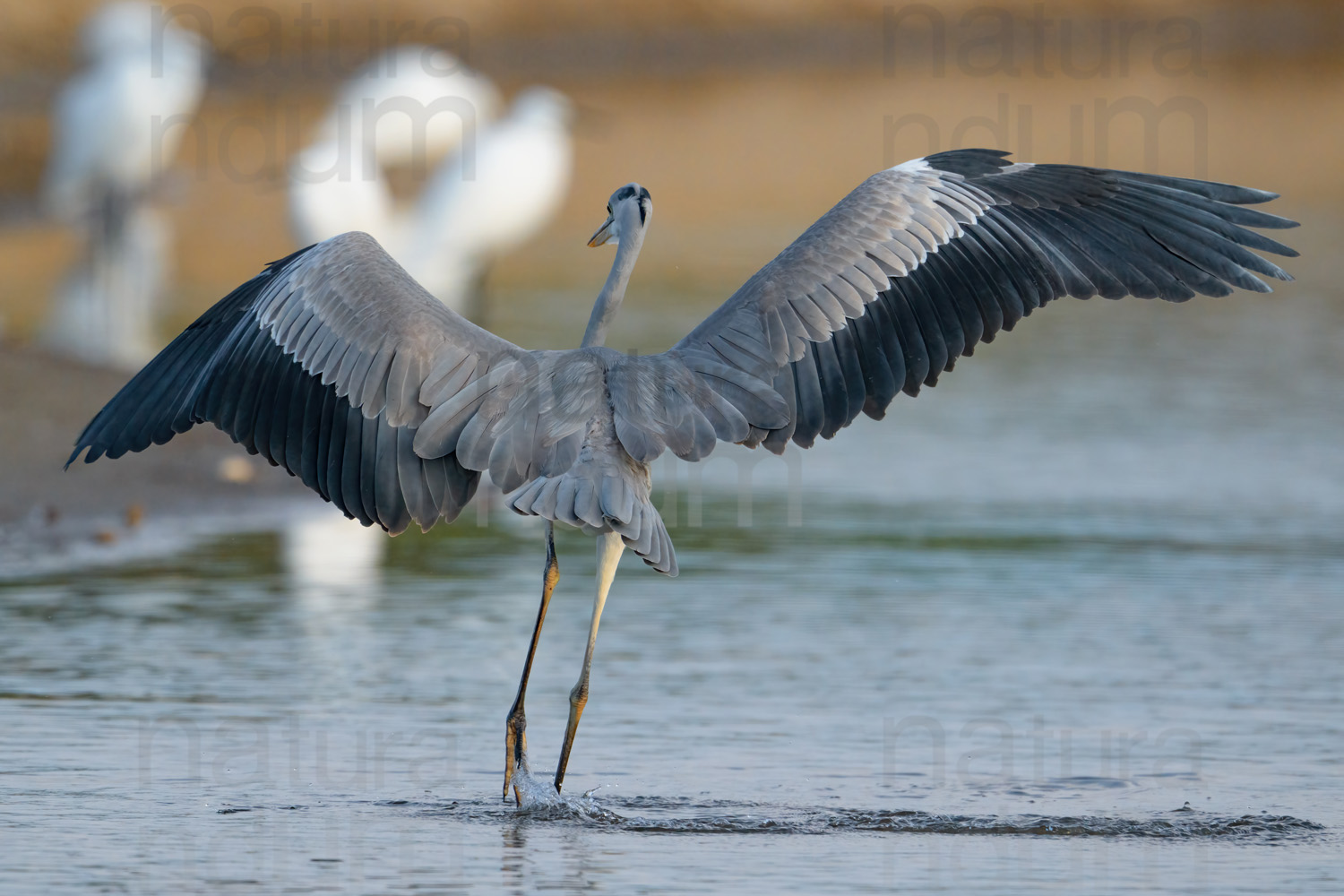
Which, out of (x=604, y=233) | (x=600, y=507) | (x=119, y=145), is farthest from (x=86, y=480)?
(x=119, y=145)

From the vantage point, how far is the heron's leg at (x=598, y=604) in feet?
A: 21.3

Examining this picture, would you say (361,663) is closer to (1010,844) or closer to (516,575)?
(516,575)

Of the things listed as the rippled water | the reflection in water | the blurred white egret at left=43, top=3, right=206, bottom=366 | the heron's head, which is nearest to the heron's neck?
the heron's head

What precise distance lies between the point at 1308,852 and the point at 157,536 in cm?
581

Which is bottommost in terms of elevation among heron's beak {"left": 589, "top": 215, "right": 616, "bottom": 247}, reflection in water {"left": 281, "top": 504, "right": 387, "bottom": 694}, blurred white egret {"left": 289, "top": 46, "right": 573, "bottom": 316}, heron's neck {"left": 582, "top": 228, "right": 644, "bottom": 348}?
reflection in water {"left": 281, "top": 504, "right": 387, "bottom": 694}

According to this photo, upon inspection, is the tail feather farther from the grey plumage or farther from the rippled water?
the rippled water

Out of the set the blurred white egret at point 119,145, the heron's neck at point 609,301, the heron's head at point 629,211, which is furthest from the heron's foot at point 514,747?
the blurred white egret at point 119,145

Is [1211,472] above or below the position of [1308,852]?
above

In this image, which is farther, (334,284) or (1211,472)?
(1211,472)

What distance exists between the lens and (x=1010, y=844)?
6.04 m

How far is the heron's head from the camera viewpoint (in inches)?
280

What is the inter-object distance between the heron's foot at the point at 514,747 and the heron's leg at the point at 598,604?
110 millimetres

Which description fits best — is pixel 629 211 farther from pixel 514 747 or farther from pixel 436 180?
pixel 436 180

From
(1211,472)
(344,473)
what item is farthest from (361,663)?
(1211,472)
